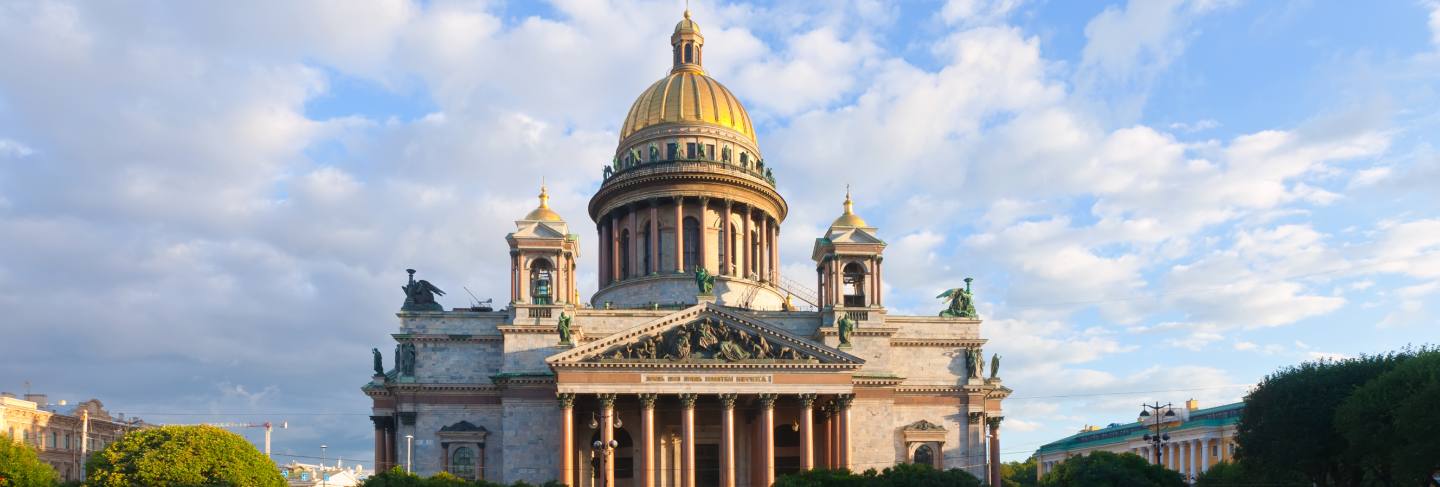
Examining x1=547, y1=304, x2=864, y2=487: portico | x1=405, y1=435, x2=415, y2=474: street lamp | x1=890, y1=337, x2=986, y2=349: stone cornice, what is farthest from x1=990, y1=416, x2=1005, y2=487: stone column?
x1=405, y1=435, x2=415, y2=474: street lamp

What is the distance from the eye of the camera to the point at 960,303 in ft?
232

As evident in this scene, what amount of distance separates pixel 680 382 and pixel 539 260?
12080 millimetres

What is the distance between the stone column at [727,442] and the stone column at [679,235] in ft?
56.3

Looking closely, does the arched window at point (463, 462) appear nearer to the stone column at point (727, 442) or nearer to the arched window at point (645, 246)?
the stone column at point (727, 442)

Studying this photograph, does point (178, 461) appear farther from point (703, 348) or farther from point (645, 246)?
point (645, 246)

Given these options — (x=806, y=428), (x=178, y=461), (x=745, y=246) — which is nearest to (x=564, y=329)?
(x=806, y=428)

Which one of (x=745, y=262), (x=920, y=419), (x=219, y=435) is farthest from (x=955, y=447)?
(x=219, y=435)

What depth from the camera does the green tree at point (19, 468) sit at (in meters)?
63.2

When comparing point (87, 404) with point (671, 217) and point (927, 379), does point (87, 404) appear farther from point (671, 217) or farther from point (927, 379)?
point (927, 379)

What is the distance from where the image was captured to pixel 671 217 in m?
77.8

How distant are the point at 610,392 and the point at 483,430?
10.2 m

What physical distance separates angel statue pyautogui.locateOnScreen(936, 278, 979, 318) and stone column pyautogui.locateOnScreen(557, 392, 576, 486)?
934 inches

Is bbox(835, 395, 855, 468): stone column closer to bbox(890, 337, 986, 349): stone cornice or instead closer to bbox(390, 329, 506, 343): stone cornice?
bbox(890, 337, 986, 349): stone cornice

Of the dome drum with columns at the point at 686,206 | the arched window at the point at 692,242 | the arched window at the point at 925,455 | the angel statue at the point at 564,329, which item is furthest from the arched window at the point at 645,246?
the arched window at the point at 925,455
